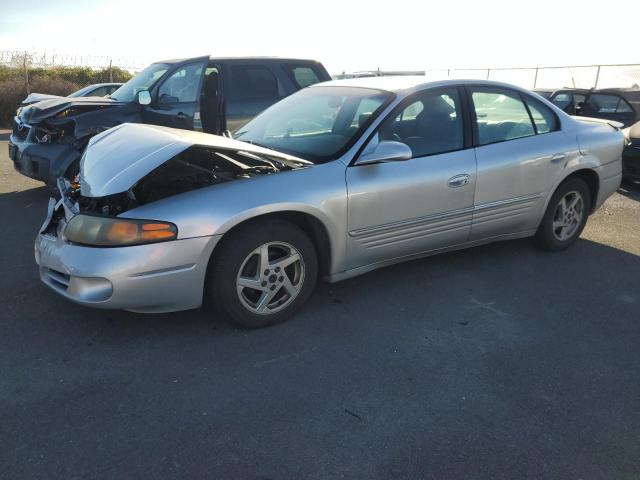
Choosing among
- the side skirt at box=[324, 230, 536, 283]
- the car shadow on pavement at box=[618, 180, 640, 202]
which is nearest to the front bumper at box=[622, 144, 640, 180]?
the car shadow on pavement at box=[618, 180, 640, 202]

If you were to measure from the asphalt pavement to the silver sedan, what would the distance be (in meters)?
0.30

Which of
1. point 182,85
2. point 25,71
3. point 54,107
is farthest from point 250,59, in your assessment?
point 25,71

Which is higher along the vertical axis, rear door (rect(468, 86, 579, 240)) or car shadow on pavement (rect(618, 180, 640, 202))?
rear door (rect(468, 86, 579, 240))

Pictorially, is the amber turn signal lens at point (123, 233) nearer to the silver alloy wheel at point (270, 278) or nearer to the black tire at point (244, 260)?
the black tire at point (244, 260)

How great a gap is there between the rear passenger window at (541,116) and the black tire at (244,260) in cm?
245

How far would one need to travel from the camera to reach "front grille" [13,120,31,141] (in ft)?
22.5

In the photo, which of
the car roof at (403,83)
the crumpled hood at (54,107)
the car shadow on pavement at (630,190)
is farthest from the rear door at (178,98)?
the car shadow on pavement at (630,190)

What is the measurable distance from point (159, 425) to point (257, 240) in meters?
1.23

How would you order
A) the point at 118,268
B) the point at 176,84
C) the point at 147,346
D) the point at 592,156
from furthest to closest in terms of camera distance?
the point at 176,84 < the point at 592,156 < the point at 147,346 < the point at 118,268

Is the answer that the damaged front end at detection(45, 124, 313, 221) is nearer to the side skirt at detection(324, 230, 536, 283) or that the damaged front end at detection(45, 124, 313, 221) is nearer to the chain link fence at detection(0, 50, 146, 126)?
the side skirt at detection(324, 230, 536, 283)

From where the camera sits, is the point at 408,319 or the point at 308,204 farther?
the point at 408,319

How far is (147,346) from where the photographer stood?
10.9 feet

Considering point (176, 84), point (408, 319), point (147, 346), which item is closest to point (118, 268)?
point (147, 346)

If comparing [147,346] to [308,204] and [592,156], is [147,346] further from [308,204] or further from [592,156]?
[592,156]
